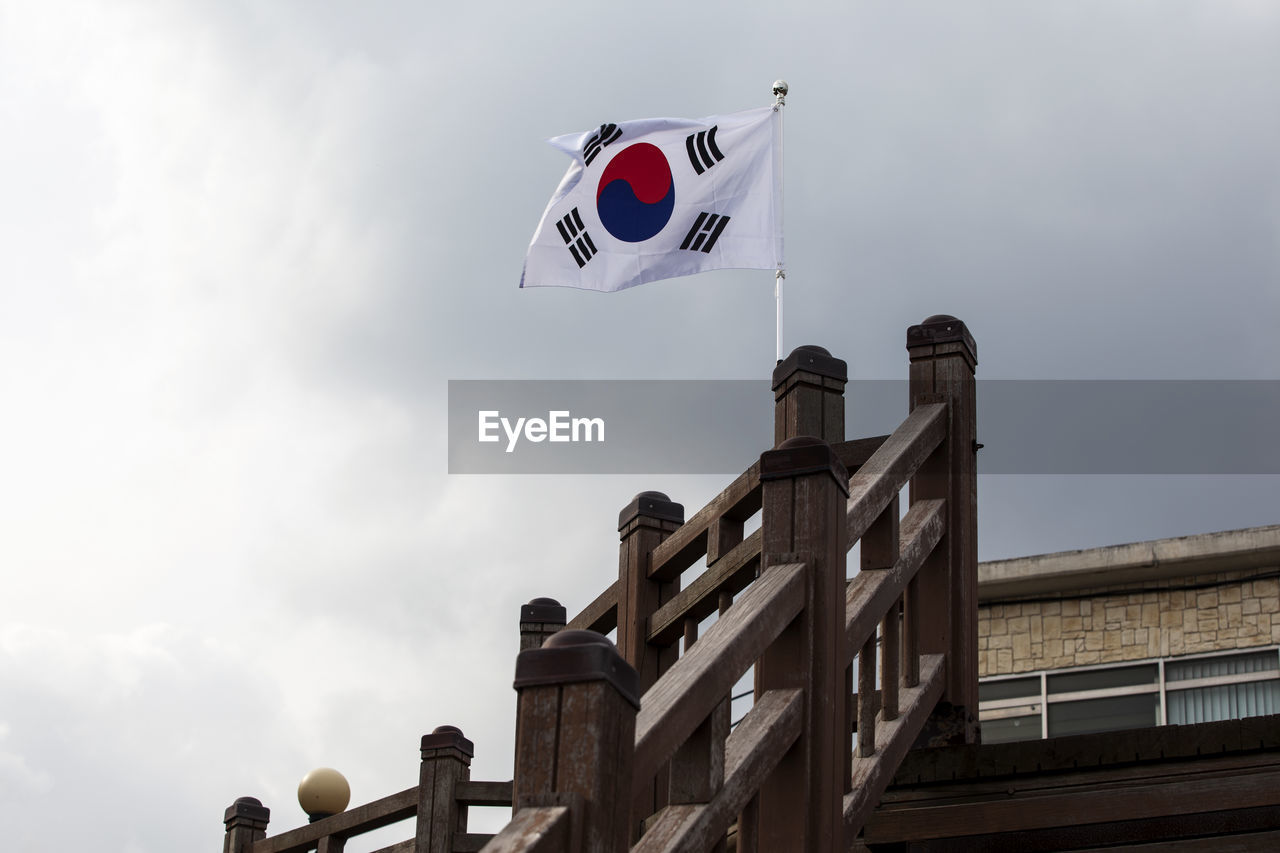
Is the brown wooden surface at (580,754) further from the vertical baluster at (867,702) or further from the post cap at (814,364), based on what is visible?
the post cap at (814,364)

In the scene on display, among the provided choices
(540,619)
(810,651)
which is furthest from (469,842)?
(810,651)

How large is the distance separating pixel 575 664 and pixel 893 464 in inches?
88.8

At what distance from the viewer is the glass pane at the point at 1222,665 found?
1384 cm

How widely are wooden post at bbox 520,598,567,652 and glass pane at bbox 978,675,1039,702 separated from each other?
28.5 ft

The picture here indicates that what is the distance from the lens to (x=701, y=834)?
3434 millimetres

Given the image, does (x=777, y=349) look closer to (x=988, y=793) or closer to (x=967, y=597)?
(x=967, y=597)

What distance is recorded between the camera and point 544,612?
23.7 feet

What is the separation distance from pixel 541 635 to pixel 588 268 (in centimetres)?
381

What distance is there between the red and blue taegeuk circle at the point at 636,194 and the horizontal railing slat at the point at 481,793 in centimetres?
414

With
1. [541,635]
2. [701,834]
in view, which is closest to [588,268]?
[541,635]

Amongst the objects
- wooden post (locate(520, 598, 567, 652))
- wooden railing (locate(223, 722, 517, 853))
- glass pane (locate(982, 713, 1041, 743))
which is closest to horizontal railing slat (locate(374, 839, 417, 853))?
wooden railing (locate(223, 722, 517, 853))

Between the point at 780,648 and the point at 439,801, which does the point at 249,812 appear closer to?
the point at 439,801

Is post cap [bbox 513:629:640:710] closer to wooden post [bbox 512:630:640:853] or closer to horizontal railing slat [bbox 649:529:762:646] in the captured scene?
wooden post [bbox 512:630:640:853]

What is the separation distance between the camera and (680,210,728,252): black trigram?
10.2m
